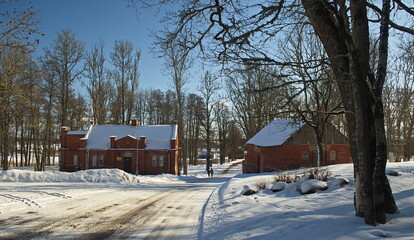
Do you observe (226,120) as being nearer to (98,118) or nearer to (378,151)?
(98,118)

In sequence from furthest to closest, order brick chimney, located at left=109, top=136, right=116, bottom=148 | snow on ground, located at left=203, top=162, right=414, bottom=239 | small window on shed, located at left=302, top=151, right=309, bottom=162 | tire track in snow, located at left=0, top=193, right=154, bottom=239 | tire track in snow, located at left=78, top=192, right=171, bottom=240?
brick chimney, located at left=109, top=136, right=116, bottom=148 < small window on shed, located at left=302, top=151, right=309, bottom=162 < tire track in snow, located at left=78, top=192, right=171, bottom=240 < tire track in snow, located at left=0, top=193, right=154, bottom=239 < snow on ground, located at left=203, top=162, right=414, bottom=239

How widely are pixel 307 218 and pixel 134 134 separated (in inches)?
1420

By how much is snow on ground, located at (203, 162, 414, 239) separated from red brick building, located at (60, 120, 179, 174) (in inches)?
1132

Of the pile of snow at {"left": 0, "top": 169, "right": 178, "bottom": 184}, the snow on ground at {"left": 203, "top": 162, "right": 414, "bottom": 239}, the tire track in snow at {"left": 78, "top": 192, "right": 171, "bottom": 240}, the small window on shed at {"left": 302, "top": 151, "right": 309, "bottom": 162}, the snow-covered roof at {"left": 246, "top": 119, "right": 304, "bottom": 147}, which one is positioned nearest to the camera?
the snow on ground at {"left": 203, "top": 162, "right": 414, "bottom": 239}

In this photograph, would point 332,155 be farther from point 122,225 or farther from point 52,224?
point 52,224

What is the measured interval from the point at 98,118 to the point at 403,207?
4544 centimetres

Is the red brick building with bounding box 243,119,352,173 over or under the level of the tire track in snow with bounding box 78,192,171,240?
over

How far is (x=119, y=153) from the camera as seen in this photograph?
125 feet

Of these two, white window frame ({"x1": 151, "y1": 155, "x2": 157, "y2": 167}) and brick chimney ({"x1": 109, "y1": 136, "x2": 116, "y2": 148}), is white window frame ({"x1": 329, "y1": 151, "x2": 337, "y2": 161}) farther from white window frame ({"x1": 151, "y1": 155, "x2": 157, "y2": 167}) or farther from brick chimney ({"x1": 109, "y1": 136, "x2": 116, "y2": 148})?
brick chimney ({"x1": 109, "y1": 136, "x2": 116, "y2": 148})

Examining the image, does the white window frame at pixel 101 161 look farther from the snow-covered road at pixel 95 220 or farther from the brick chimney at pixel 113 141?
the snow-covered road at pixel 95 220

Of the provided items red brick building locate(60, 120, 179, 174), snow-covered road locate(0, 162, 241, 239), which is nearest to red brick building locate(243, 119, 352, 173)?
red brick building locate(60, 120, 179, 174)

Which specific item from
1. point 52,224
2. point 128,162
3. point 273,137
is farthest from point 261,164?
point 52,224

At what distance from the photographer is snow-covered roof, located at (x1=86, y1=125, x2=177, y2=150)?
38781mm

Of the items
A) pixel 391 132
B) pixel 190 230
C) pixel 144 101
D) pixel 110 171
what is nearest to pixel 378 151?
pixel 190 230
